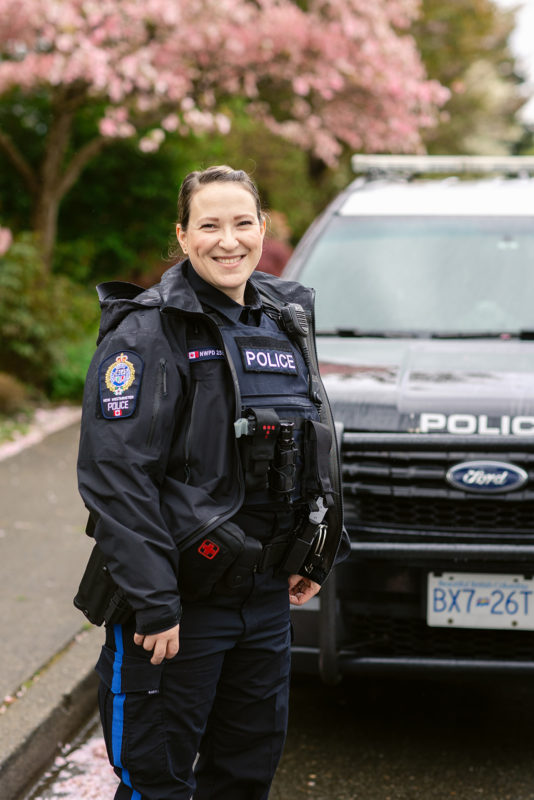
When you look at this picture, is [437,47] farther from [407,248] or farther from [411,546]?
[411,546]

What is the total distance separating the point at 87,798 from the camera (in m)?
3.46

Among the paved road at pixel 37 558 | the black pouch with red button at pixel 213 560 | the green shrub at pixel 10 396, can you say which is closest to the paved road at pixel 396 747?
the paved road at pixel 37 558

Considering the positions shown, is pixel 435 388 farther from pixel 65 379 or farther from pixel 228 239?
pixel 65 379

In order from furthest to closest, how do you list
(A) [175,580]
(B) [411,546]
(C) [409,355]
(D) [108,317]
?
(C) [409,355], (B) [411,546], (D) [108,317], (A) [175,580]

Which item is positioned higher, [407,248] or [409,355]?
[407,248]

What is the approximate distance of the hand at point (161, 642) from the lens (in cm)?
232

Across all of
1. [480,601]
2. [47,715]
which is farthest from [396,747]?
[47,715]

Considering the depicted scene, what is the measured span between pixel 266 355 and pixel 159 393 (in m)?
0.31

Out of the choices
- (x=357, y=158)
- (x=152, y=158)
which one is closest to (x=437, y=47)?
(x=152, y=158)

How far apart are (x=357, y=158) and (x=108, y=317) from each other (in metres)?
3.77

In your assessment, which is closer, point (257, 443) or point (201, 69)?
point (257, 443)

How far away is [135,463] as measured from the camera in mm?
2309

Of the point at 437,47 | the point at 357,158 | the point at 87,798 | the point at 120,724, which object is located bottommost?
the point at 87,798

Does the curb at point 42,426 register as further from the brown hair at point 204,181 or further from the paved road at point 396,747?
the brown hair at point 204,181
